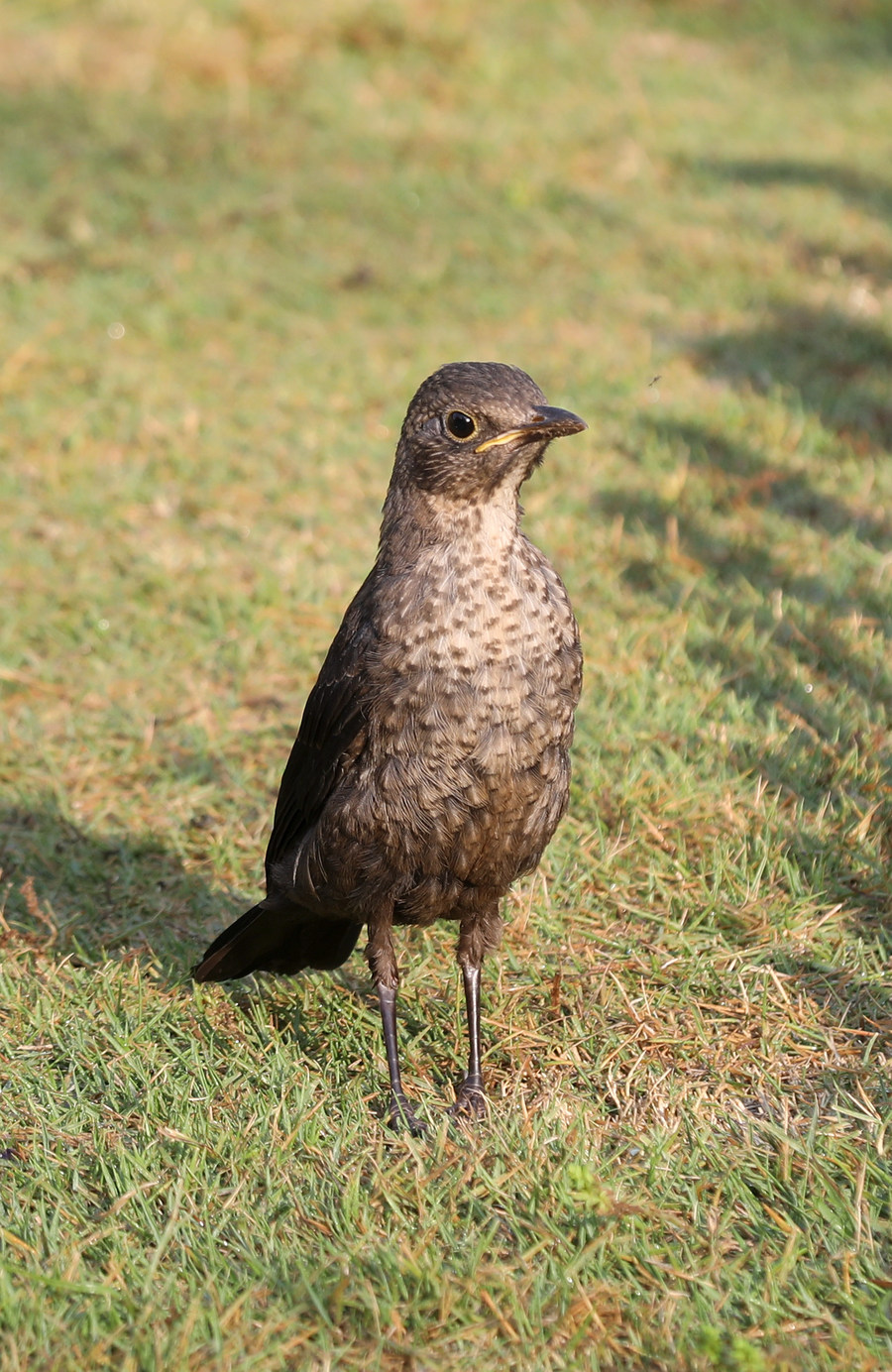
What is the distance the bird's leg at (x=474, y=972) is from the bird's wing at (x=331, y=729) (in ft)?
1.68

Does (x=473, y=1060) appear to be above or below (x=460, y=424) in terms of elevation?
below

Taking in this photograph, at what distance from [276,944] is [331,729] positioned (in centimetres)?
69

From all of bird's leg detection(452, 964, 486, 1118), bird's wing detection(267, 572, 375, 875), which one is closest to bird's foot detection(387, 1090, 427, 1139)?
bird's leg detection(452, 964, 486, 1118)

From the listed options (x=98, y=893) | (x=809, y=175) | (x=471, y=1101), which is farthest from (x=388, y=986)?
(x=809, y=175)

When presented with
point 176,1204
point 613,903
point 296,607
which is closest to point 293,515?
point 296,607

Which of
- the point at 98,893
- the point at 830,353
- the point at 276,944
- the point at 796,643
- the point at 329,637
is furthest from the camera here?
the point at 830,353

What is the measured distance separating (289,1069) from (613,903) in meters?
1.18

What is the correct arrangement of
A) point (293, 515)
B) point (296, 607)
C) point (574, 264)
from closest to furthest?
point (296, 607) → point (293, 515) → point (574, 264)

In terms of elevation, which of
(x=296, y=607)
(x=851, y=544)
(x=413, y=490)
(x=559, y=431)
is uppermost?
(x=559, y=431)

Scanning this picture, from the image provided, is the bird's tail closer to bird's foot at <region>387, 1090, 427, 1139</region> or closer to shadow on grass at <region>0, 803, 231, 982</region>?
shadow on grass at <region>0, 803, 231, 982</region>

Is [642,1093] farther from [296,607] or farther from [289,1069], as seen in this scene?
[296,607]

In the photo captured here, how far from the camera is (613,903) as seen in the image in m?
4.38

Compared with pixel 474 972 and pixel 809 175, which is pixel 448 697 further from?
pixel 809 175

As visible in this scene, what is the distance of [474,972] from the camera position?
384 centimetres
